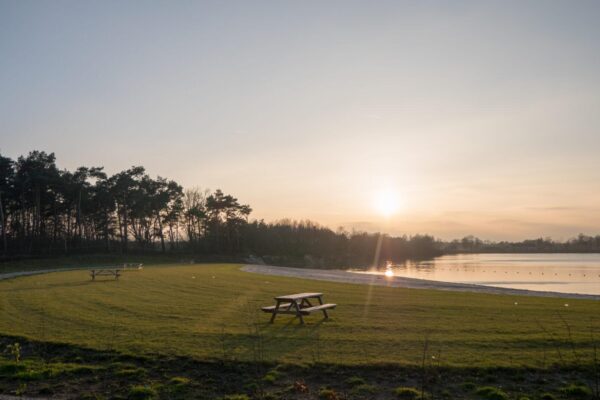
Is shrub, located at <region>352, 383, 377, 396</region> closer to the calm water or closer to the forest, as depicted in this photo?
the calm water

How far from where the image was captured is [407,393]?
752cm

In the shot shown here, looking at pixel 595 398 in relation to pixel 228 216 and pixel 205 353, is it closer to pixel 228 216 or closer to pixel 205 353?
pixel 205 353

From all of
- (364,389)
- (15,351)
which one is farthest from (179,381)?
(15,351)

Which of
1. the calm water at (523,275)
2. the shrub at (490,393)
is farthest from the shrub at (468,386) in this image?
the calm water at (523,275)

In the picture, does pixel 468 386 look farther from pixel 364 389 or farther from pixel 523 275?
pixel 523 275

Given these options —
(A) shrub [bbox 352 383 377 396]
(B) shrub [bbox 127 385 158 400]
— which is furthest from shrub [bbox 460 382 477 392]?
(B) shrub [bbox 127 385 158 400]

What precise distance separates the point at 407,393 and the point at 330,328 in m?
5.12

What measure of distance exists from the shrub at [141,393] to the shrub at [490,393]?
16.6 feet

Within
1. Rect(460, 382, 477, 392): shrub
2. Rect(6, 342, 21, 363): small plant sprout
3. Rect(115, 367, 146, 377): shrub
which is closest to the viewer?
Rect(460, 382, 477, 392): shrub

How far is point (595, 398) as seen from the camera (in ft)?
23.7

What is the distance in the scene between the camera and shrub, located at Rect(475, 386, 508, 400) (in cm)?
726

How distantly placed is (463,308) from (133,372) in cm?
1116

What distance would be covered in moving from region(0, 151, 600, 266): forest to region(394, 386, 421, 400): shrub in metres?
55.2

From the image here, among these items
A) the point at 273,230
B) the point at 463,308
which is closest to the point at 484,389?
the point at 463,308
